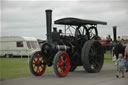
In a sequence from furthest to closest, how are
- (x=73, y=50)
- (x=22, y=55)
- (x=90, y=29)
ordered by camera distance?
1. (x=22, y=55)
2. (x=90, y=29)
3. (x=73, y=50)

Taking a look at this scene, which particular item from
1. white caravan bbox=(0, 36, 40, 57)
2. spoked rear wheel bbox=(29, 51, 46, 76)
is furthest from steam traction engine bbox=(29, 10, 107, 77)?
white caravan bbox=(0, 36, 40, 57)

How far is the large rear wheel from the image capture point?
36.0 ft

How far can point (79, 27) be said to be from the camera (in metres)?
12.0

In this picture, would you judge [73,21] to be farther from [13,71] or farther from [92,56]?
[13,71]

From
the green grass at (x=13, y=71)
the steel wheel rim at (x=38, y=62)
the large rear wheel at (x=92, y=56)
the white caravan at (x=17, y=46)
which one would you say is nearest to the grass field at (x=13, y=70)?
the green grass at (x=13, y=71)

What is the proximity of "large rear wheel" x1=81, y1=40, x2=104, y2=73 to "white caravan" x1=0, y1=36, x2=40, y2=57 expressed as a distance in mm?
14575

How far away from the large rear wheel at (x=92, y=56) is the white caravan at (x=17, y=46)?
14.6m

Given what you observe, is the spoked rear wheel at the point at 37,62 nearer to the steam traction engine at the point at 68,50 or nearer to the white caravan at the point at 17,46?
the steam traction engine at the point at 68,50

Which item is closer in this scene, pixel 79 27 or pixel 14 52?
pixel 79 27

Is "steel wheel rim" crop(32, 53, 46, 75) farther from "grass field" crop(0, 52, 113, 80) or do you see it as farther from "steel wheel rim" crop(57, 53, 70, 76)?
"steel wheel rim" crop(57, 53, 70, 76)

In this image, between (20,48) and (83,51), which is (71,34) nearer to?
(83,51)

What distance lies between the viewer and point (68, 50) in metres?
11.2

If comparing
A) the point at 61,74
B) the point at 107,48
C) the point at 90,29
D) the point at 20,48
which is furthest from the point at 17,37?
the point at 61,74

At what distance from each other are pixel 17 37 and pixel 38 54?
55.5ft
